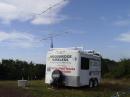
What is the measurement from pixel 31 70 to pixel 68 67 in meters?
18.9

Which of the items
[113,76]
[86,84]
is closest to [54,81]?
[86,84]

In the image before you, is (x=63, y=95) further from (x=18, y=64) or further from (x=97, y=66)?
(x=18, y=64)

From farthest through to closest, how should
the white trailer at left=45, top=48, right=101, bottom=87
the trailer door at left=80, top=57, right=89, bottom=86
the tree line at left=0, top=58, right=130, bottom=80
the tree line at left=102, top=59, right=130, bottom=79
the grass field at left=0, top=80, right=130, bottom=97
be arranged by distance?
the tree line at left=0, top=58, right=130, bottom=80, the tree line at left=102, top=59, right=130, bottom=79, the trailer door at left=80, top=57, right=89, bottom=86, the white trailer at left=45, top=48, right=101, bottom=87, the grass field at left=0, top=80, right=130, bottom=97

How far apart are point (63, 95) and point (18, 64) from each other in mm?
24168

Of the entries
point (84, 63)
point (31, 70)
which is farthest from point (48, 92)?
point (31, 70)

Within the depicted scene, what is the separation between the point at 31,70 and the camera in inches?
1800

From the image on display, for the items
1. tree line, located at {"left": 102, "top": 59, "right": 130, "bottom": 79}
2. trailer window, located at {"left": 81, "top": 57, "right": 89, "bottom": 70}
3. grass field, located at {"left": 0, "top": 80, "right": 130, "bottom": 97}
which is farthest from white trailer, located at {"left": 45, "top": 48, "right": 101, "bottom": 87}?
tree line, located at {"left": 102, "top": 59, "right": 130, "bottom": 79}

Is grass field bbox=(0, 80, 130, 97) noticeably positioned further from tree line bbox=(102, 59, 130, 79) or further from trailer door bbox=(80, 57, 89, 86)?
tree line bbox=(102, 59, 130, 79)

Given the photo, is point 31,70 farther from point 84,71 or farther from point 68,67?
point 68,67

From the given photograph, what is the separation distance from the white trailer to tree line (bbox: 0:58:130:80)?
14.7 m

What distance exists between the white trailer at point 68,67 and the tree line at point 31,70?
14.7 m

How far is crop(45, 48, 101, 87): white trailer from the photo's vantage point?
27.1 meters

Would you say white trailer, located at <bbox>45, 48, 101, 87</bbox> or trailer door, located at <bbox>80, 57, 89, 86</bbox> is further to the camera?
trailer door, located at <bbox>80, 57, 89, 86</bbox>

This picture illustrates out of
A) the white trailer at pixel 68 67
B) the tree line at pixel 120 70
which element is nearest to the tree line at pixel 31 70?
the tree line at pixel 120 70
